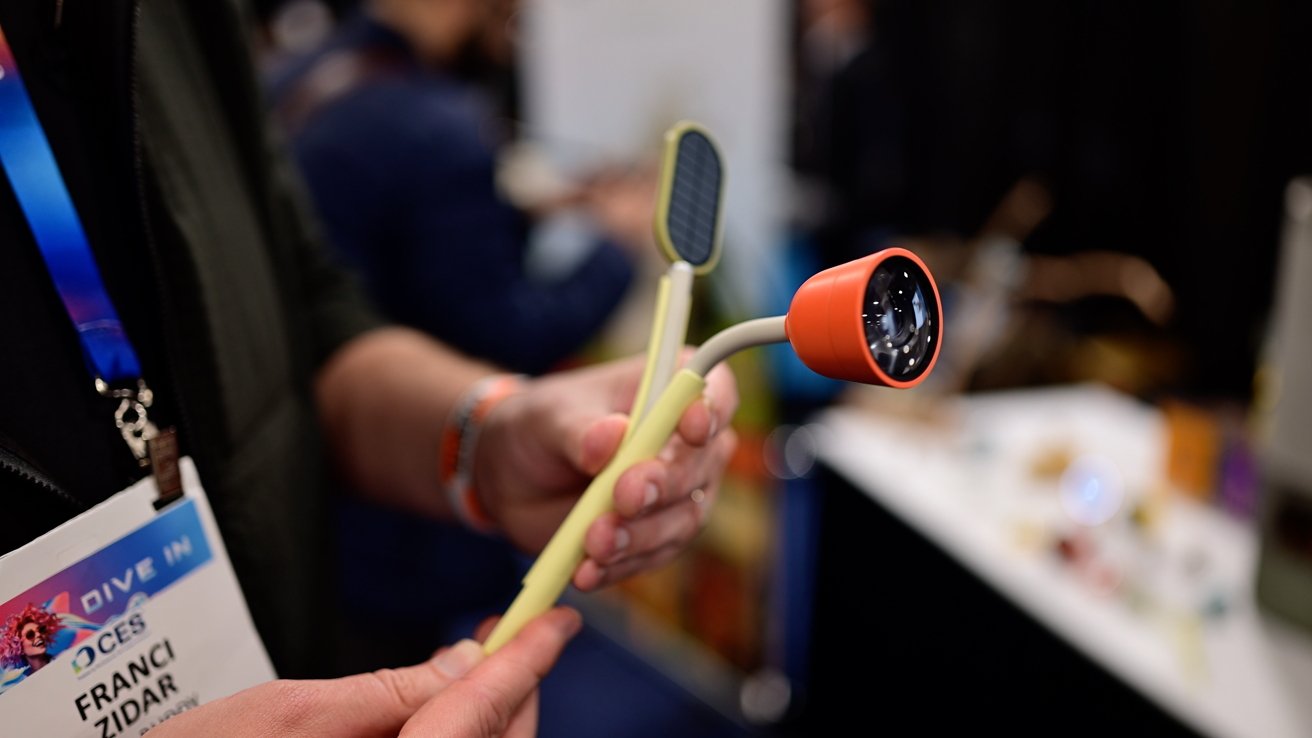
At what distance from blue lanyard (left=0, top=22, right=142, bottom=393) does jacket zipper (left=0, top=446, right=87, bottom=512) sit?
6cm

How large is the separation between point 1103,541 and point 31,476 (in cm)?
123

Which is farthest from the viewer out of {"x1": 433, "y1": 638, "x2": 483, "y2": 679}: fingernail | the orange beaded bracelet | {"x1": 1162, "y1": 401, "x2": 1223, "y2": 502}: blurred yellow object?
{"x1": 1162, "y1": 401, "x2": 1223, "y2": 502}: blurred yellow object

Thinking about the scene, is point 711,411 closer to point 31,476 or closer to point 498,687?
point 498,687

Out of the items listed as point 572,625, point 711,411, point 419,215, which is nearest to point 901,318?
point 711,411

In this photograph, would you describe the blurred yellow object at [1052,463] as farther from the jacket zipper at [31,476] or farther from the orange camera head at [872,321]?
the jacket zipper at [31,476]

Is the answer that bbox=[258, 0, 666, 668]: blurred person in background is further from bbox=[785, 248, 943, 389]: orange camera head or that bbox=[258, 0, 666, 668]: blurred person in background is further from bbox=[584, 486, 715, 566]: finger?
A: bbox=[785, 248, 943, 389]: orange camera head

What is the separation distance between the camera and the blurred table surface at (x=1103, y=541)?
94 cm

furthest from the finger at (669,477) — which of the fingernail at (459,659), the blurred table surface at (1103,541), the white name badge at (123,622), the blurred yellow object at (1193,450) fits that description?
the blurred yellow object at (1193,450)

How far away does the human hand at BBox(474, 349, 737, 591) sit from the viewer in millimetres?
536

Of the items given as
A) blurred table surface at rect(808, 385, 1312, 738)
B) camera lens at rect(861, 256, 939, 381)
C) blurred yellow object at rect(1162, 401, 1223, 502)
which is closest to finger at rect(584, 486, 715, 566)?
camera lens at rect(861, 256, 939, 381)

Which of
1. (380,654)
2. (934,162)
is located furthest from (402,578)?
(934,162)

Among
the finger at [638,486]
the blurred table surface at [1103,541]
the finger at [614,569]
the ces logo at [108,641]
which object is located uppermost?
the finger at [638,486]

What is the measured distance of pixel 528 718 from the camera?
0.50m

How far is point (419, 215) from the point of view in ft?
4.50
